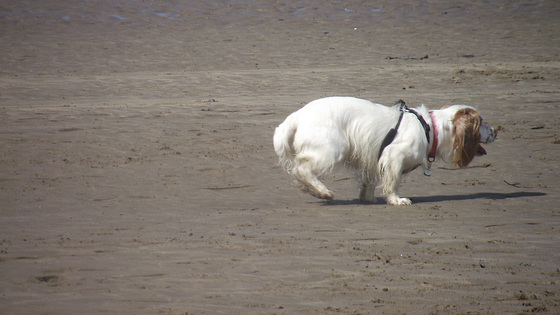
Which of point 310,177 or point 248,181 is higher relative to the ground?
point 310,177

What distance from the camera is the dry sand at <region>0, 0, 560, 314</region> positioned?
4566mm

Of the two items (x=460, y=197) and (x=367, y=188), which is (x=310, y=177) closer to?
(x=367, y=188)

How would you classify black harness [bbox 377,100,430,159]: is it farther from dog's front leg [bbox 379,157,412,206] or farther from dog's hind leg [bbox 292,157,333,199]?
dog's hind leg [bbox 292,157,333,199]

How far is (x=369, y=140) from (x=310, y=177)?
2.51ft

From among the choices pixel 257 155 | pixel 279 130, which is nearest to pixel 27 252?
pixel 279 130

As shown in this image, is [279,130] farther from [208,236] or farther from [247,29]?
[247,29]

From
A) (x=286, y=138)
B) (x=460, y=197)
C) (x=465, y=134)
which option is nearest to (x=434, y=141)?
(x=465, y=134)

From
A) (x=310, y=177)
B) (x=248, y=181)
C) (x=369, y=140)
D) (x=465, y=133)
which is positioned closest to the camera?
(x=310, y=177)

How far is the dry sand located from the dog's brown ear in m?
0.51

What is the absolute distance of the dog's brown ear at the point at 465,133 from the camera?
7.57m

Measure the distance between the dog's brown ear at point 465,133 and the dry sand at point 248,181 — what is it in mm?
507

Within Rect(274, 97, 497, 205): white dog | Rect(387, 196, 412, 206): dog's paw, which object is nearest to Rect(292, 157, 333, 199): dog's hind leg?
Rect(274, 97, 497, 205): white dog

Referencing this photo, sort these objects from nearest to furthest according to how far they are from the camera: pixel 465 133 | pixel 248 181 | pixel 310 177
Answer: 1. pixel 310 177
2. pixel 465 133
3. pixel 248 181

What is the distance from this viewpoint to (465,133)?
24.8 ft
